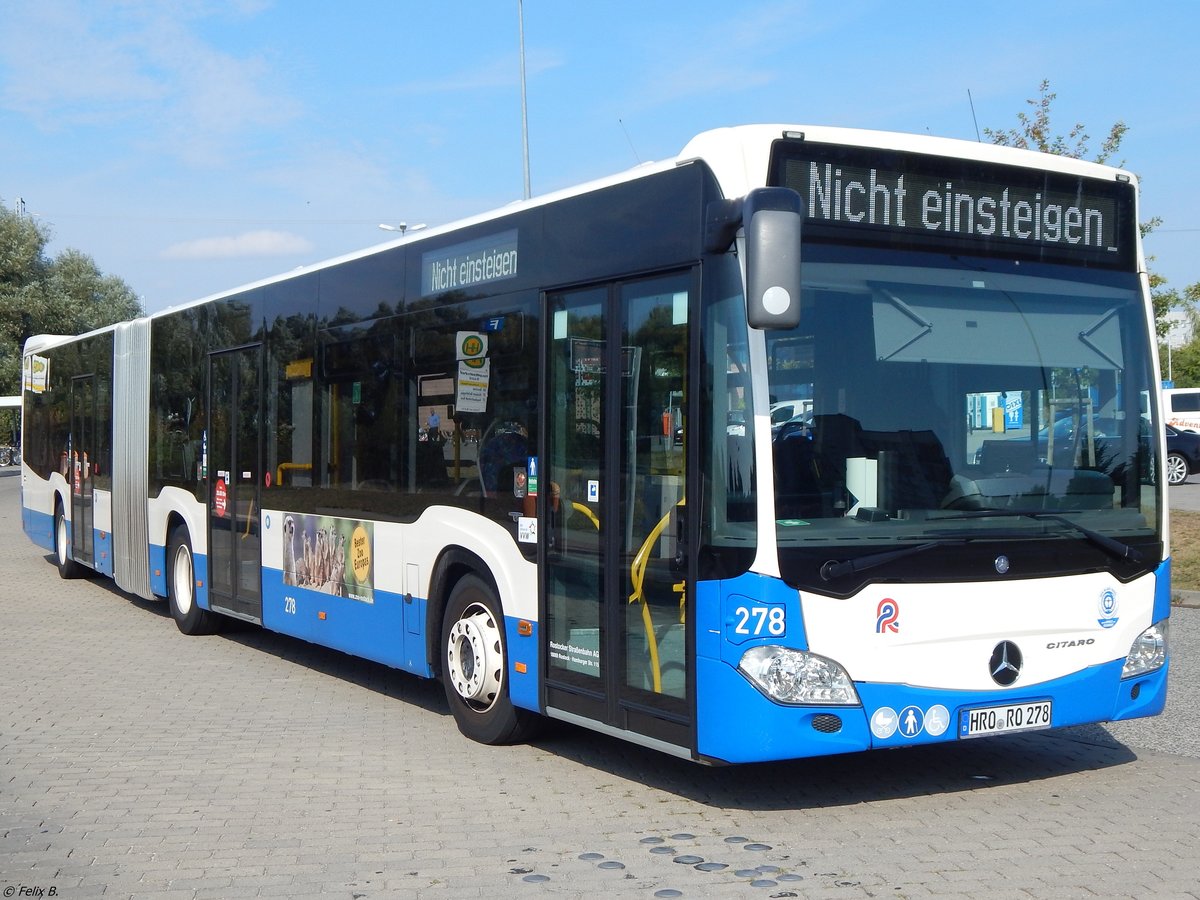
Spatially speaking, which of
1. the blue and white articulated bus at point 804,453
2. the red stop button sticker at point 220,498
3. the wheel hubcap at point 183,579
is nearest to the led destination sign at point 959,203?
the blue and white articulated bus at point 804,453

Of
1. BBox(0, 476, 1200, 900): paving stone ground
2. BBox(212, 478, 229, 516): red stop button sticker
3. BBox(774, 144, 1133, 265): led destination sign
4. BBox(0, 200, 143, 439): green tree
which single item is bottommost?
BBox(0, 476, 1200, 900): paving stone ground

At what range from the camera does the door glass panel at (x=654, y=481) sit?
6516mm

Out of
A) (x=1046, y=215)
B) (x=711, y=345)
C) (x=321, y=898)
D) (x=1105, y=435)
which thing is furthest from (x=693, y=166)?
(x=321, y=898)

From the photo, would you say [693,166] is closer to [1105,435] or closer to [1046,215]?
[1046,215]

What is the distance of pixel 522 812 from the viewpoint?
22.1 ft

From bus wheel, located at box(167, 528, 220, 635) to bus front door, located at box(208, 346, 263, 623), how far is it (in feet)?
2.19

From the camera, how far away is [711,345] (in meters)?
6.33

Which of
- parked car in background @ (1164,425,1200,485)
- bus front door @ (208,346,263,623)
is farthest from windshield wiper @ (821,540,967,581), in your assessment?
parked car in background @ (1164,425,1200,485)

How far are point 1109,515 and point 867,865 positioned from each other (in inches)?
91.4

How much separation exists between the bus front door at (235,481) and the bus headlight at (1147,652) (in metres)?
7.35

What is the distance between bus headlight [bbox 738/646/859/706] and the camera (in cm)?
612

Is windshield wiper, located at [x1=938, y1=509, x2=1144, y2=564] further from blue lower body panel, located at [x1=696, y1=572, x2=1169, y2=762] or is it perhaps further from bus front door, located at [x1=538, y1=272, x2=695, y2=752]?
bus front door, located at [x1=538, y1=272, x2=695, y2=752]

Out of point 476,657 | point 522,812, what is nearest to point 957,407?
point 522,812

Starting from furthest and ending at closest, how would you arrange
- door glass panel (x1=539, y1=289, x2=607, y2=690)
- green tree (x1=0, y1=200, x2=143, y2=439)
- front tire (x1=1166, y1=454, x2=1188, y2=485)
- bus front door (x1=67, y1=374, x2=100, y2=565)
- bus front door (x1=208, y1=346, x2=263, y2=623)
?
green tree (x1=0, y1=200, x2=143, y2=439), front tire (x1=1166, y1=454, x2=1188, y2=485), bus front door (x1=67, y1=374, x2=100, y2=565), bus front door (x1=208, y1=346, x2=263, y2=623), door glass panel (x1=539, y1=289, x2=607, y2=690)
